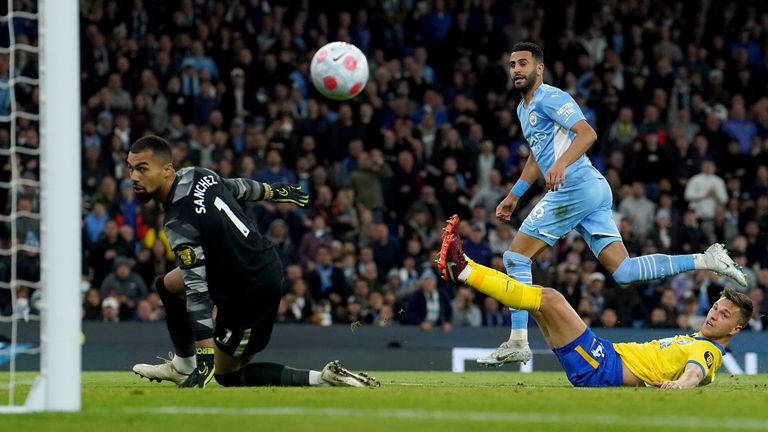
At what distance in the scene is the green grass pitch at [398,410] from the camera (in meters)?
5.79

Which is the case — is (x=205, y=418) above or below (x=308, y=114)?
below

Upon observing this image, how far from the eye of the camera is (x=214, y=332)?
8.59 meters

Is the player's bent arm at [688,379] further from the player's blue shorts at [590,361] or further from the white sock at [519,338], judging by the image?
the white sock at [519,338]

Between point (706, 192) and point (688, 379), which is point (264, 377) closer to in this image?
point (688, 379)

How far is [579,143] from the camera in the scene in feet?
31.6

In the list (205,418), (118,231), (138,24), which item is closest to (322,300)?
(118,231)

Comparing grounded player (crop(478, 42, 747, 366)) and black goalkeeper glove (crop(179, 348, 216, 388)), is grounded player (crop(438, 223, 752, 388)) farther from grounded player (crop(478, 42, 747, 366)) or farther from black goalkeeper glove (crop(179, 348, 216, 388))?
black goalkeeper glove (crop(179, 348, 216, 388))

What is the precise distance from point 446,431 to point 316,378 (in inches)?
124

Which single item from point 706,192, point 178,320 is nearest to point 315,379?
point 178,320

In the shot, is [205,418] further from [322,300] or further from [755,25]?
[755,25]

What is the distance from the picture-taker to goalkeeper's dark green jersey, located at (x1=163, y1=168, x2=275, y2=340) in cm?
816

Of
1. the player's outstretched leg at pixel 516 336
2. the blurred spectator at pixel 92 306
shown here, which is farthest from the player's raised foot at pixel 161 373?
the blurred spectator at pixel 92 306

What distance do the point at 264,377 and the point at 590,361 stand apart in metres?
2.25

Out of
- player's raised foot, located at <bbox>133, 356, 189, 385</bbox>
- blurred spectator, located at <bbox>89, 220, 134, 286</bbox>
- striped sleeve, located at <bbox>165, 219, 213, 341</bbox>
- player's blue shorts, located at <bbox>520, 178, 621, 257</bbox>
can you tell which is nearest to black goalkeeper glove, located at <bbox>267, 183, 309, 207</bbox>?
striped sleeve, located at <bbox>165, 219, 213, 341</bbox>
